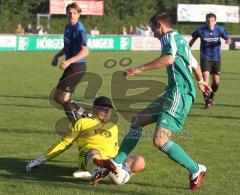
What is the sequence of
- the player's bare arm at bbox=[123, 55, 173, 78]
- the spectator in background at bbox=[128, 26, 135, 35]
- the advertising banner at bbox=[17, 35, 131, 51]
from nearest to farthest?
the player's bare arm at bbox=[123, 55, 173, 78] → the advertising banner at bbox=[17, 35, 131, 51] → the spectator in background at bbox=[128, 26, 135, 35]

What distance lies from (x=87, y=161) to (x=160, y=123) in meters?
0.95

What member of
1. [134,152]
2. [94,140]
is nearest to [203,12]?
[134,152]

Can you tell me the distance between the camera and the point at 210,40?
15.6 meters

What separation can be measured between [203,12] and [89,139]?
55.2 metres

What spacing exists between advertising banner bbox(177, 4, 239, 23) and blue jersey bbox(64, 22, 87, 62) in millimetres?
50338

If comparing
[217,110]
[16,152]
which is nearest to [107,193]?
[16,152]

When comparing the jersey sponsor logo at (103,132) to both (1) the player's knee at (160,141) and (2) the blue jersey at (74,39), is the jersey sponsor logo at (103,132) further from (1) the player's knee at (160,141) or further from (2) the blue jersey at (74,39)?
(2) the blue jersey at (74,39)

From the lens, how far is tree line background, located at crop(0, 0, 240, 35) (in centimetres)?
5391

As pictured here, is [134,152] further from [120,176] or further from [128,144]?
[120,176]

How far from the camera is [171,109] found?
691 cm

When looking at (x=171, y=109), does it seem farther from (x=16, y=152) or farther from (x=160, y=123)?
(x=16, y=152)

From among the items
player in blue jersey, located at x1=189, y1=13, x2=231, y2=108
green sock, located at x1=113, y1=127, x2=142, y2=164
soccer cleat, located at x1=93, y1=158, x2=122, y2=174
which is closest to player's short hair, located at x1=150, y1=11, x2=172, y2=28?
Result: green sock, located at x1=113, y1=127, x2=142, y2=164

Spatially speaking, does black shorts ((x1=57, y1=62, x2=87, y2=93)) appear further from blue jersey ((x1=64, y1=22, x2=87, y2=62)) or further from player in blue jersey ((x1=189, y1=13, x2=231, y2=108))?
player in blue jersey ((x1=189, y1=13, x2=231, y2=108))

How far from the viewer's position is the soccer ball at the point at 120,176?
702 centimetres
